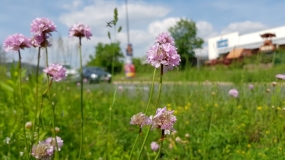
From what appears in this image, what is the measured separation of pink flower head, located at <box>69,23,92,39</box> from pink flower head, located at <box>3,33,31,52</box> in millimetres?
210

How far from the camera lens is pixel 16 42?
1672 mm

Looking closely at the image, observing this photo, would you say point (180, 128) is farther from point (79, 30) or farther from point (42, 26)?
point (42, 26)

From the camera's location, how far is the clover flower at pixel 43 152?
1542 millimetres

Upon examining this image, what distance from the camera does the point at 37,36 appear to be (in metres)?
1.65

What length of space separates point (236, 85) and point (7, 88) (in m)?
2.67

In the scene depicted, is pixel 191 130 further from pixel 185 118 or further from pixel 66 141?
pixel 66 141

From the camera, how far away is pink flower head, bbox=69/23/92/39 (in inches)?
68.9

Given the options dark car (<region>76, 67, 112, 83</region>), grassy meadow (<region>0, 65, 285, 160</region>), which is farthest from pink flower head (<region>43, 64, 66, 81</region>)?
dark car (<region>76, 67, 112, 83</region>)

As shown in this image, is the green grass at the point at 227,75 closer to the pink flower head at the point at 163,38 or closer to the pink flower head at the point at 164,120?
the pink flower head at the point at 163,38

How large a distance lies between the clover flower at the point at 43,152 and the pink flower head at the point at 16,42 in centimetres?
48

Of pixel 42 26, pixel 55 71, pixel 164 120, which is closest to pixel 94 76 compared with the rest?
pixel 42 26

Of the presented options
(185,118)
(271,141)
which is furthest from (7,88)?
(271,141)

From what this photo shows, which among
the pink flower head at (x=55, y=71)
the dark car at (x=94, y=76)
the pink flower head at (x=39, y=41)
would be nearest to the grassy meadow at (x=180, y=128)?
the pink flower head at (x=55, y=71)

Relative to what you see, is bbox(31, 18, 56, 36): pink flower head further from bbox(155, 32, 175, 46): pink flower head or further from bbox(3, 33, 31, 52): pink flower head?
bbox(155, 32, 175, 46): pink flower head
